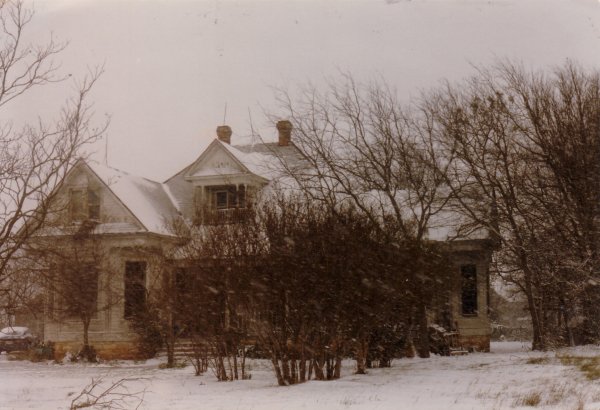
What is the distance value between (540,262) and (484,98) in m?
5.27

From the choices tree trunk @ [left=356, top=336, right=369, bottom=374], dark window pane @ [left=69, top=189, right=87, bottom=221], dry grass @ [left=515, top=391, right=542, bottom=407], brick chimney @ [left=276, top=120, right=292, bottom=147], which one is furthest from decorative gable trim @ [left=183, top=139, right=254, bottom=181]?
dry grass @ [left=515, top=391, right=542, bottom=407]

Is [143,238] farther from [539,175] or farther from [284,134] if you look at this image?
[539,175]

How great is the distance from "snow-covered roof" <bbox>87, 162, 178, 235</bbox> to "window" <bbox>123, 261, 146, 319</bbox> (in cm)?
144

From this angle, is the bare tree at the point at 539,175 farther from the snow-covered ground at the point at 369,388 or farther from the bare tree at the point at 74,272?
the bare tree at the point at 74,272

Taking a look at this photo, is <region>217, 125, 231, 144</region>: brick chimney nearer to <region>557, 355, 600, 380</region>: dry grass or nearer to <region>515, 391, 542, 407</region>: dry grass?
<region>557, 355, 600, 380</region>: dry grass

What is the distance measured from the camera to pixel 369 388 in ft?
38.3

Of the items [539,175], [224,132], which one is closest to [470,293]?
[539,175]

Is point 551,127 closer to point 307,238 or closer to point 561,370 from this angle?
point 561,370

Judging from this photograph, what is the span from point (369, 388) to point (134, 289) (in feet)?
33.2

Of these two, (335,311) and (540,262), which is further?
(540,262)

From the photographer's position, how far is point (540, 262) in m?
18.9

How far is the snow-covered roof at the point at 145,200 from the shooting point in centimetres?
2266

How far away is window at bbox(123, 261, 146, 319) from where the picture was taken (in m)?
19.8

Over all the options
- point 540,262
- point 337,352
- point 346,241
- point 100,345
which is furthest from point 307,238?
point 100,345
